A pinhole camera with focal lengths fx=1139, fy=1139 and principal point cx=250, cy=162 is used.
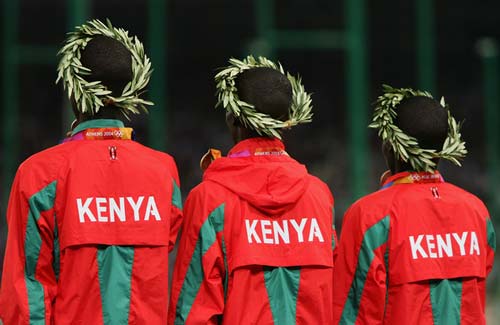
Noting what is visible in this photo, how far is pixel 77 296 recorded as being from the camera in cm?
437

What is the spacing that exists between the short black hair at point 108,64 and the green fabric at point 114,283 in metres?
0.66

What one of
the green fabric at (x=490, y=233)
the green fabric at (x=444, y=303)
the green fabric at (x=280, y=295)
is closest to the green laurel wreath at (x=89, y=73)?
the green fabric at (x=280, y=295)

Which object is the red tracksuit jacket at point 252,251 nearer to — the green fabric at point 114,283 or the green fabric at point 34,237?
the green fabric at point 114,283

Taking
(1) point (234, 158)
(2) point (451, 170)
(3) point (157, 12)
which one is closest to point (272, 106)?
(1) point (234, 158)

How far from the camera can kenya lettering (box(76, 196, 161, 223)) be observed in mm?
4395

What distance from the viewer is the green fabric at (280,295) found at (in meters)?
4.62

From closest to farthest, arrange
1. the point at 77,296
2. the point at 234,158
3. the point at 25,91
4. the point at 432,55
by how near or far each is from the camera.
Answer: the point at 77,296 < the point at 234,158 < the point at 25,91 < the point at 432,55

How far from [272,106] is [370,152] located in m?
7.61

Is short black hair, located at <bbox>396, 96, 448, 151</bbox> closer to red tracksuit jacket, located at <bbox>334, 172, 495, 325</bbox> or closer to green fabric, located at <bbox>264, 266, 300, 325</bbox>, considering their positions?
red tracksuit jacket, located at <bbox>334, 172, 495, 325</bbox>

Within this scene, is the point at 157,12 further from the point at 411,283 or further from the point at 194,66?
the point at 411,283

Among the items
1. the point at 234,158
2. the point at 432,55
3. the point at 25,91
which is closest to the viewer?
the point at 234,158

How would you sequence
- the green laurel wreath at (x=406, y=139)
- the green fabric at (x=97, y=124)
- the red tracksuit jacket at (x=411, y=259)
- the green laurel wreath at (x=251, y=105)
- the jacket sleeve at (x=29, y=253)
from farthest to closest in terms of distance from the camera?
the green laurel wreath at (x=406, y=139) < the red tracksuit jacket at (x=411, y=259) < the green laurel wreath at (x=251, y=105) < the green fabric at (x=97, y=124) < the jacket sleeve at (x=29, y=253)

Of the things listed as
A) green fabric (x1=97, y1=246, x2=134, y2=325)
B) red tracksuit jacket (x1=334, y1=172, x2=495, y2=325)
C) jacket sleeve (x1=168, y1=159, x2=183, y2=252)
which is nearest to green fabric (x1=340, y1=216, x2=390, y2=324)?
red tracksuit jacket (x1=334, y1=172, x2=495, y2=325)

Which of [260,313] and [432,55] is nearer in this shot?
[260,313]
